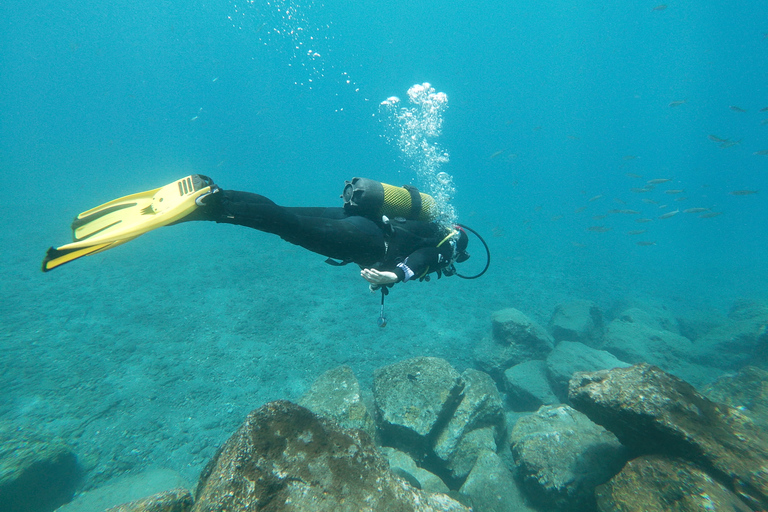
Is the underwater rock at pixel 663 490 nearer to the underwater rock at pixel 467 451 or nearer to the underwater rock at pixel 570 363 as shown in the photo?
the underwater rock at pixel 467 451

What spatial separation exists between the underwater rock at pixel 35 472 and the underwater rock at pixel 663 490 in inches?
327

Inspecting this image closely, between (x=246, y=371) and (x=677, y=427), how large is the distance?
26.8ft

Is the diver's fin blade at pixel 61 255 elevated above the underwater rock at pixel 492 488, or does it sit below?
above

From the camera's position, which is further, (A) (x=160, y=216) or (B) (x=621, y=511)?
(B) (x=621, y=511)

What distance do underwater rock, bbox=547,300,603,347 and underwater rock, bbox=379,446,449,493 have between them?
315 inches

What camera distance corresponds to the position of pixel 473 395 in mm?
5797

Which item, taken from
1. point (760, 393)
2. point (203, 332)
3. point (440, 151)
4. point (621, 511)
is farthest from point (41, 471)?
point (440, 151)

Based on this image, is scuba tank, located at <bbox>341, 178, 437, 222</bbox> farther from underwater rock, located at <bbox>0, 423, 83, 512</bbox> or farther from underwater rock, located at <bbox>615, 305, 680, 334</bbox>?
underwater rock, located at <bbox>615, 305, 680, 334</bbox>

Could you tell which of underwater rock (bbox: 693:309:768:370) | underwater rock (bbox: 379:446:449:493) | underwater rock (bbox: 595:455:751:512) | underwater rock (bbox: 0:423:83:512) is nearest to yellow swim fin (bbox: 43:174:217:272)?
underwater rock (bbox: 379:446:449:493)

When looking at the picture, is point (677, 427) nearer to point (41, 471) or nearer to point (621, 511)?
point (621, 511)

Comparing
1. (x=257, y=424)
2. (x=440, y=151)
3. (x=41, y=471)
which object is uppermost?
(x=440, y=151)

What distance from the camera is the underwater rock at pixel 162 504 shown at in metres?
2.62

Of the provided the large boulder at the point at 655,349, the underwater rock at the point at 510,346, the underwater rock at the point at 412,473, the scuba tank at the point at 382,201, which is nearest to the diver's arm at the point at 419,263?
the scuba tank at the point at 382,201

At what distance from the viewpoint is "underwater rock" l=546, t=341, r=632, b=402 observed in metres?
7.29
